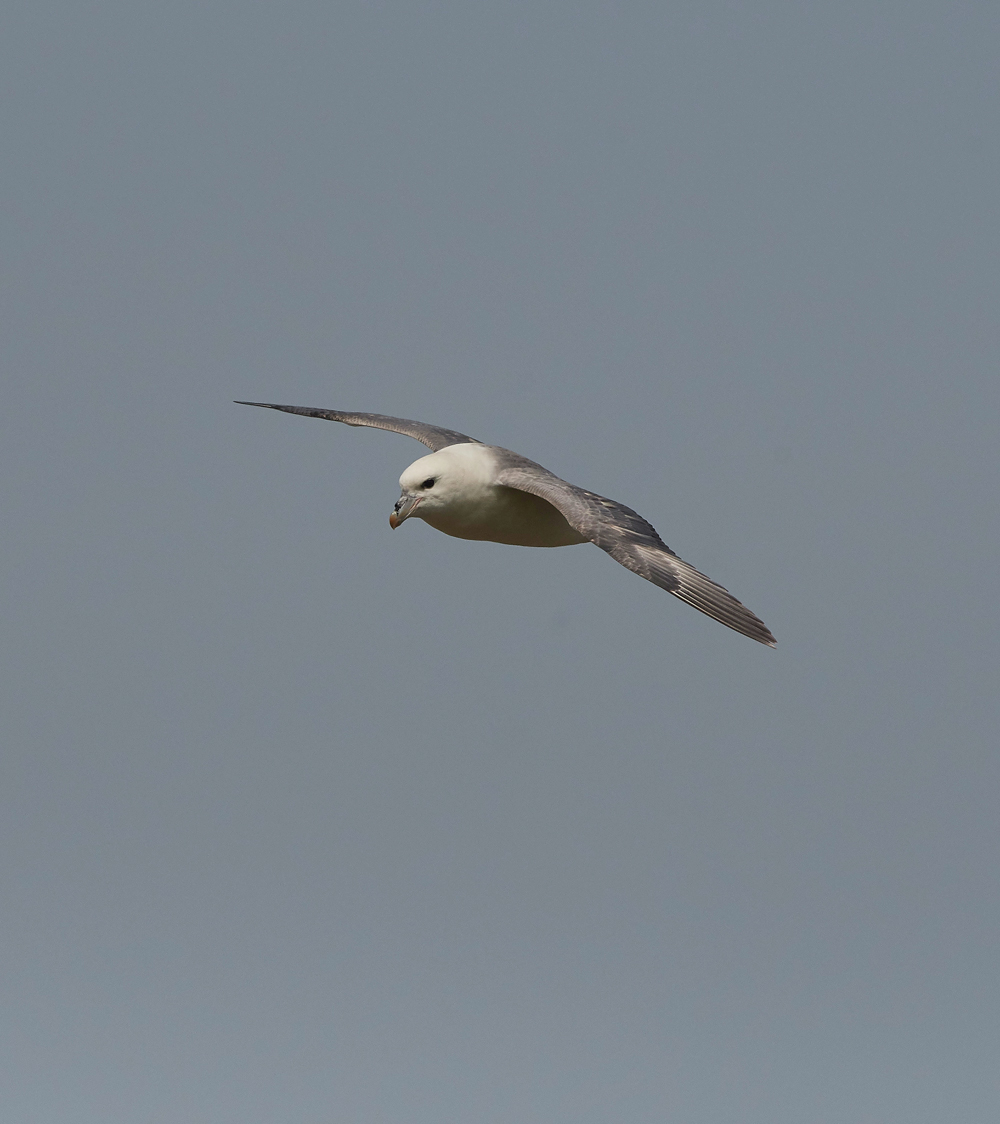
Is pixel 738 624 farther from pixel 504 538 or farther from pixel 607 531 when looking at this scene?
pixel 504 538

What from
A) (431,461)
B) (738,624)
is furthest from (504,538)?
(738,624)

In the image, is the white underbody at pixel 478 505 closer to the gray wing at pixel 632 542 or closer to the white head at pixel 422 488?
the white head at pixel 422 488

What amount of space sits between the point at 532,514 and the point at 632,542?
1.84m

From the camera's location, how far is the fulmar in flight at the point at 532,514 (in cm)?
1230

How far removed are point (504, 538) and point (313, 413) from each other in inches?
162

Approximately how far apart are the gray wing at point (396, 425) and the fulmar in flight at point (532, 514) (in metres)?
1.24

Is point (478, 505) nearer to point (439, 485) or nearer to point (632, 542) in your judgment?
point (439, 485)

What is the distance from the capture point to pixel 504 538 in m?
14.7

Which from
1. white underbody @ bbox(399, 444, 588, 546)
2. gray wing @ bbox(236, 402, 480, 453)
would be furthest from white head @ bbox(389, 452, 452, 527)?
gray wing @ bbox(236, 402, 480, 453)

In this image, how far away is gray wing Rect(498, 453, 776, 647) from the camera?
12.0m

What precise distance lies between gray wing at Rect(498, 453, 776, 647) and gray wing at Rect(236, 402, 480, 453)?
6.38 ft

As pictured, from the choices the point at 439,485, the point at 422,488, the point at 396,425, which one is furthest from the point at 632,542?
the point at 396,425

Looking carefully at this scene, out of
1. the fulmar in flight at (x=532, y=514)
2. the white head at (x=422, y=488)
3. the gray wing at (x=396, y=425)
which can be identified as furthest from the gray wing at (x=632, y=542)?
the gray wing at (x=396, y=425)

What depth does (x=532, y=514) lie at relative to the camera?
1452 centimetres
